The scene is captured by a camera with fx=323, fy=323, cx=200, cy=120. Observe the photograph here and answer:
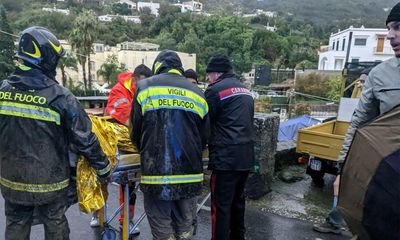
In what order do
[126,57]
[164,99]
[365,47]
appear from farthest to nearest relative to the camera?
[126,57] < [365,47] < [164,99]

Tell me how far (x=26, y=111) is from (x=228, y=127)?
1764 millimetres

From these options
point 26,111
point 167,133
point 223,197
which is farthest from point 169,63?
point 223,197

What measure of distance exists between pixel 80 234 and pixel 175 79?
2.33m

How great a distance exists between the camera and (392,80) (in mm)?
2057

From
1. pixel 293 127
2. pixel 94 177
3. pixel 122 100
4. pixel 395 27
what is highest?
pixel 395 27

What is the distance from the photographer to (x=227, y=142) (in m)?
3.17

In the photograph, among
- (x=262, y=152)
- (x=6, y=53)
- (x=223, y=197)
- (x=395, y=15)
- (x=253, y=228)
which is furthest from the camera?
(x=6, y=53)

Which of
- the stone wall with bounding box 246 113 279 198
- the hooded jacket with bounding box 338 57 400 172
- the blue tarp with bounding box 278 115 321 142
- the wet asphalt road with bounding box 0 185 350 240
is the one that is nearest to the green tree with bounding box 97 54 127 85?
the blue tarp with bounding box 278 115 321 142

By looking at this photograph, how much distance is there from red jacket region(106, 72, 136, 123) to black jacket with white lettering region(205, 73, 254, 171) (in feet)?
3.06

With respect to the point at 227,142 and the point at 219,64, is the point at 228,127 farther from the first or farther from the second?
the point at 219,64

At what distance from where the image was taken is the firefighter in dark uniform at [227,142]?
10.4ft

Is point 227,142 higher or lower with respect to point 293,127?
higher

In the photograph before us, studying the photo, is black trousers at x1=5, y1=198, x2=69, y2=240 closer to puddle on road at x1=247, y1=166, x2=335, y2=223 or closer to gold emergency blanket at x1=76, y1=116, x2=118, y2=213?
gold emergency blanket at x1=76, y1=116, x2=118, y2=213

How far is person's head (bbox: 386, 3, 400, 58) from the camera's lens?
2.04 meters
